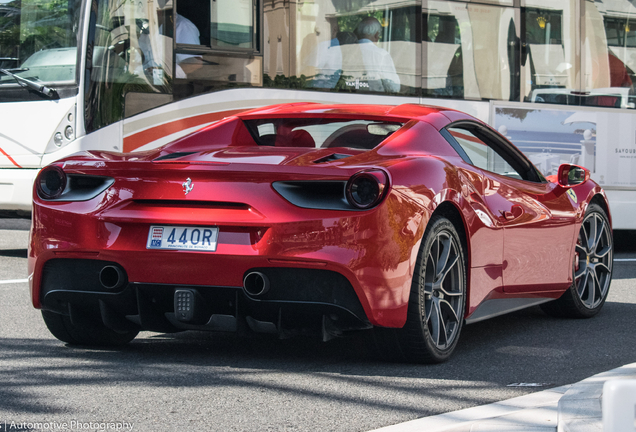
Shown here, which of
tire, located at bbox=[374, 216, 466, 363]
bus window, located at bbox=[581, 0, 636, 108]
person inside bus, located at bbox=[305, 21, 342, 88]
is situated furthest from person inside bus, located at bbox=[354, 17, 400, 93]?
tire, located at bbox=[374, 216, 466, 363]

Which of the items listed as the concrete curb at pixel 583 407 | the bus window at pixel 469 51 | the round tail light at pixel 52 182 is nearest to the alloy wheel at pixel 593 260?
the concrete curb at pixel 583 407

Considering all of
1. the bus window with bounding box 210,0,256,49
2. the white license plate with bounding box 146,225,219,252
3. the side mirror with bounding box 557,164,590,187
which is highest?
the bus window with bounding box 210,0,256,49

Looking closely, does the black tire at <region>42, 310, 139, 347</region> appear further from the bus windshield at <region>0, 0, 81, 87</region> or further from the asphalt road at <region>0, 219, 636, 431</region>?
the bus windshield at <region>0, 0, 81, 87</region>

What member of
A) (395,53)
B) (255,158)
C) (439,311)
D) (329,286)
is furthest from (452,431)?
(395,53)

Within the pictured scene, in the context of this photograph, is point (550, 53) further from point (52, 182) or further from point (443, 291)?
point (52, 182)

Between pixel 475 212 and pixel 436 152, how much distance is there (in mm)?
389

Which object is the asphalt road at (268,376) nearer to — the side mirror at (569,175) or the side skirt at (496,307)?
the side skirt at (496,307)

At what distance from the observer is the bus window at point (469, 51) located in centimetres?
1080

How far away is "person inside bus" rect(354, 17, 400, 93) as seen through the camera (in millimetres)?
10320

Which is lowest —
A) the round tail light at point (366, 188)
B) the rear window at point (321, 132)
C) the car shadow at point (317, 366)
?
the car shadow at point (317, 366)

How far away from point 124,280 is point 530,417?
1.98 metres

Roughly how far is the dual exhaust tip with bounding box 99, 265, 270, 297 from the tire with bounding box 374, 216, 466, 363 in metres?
0.66

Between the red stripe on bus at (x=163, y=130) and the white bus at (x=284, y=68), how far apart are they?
1cm

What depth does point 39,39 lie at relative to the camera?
31.3ft
